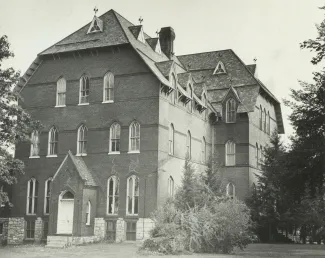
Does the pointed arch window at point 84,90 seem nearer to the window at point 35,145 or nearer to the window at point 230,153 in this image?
the window at point 35,145

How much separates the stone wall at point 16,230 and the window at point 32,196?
0.87 metres

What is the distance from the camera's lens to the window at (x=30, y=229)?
35.1m

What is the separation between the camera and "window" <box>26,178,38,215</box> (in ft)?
117

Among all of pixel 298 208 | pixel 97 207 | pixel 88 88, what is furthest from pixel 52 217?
pixel 298 208

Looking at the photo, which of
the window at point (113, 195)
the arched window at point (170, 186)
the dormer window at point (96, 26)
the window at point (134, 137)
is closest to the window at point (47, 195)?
the window at point (113, 195)

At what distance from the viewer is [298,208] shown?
1496 inches

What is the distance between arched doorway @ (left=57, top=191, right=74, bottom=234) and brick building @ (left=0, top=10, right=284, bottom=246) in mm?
63

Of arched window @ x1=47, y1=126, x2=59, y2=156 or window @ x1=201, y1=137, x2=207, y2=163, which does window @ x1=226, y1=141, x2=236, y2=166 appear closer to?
window @ x1=201, y1=137, x2=207, y2=163

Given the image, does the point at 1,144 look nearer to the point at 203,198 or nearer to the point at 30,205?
the point at 30,205

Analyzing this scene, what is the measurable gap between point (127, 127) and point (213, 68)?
53.5ft

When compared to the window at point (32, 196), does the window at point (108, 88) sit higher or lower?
higher

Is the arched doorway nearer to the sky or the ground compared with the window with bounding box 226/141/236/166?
nearer to the ground

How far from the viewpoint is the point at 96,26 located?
36156mm

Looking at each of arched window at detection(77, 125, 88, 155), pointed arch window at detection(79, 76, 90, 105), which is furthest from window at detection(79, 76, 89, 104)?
arched window at detection(77, 125, 88, 155)
